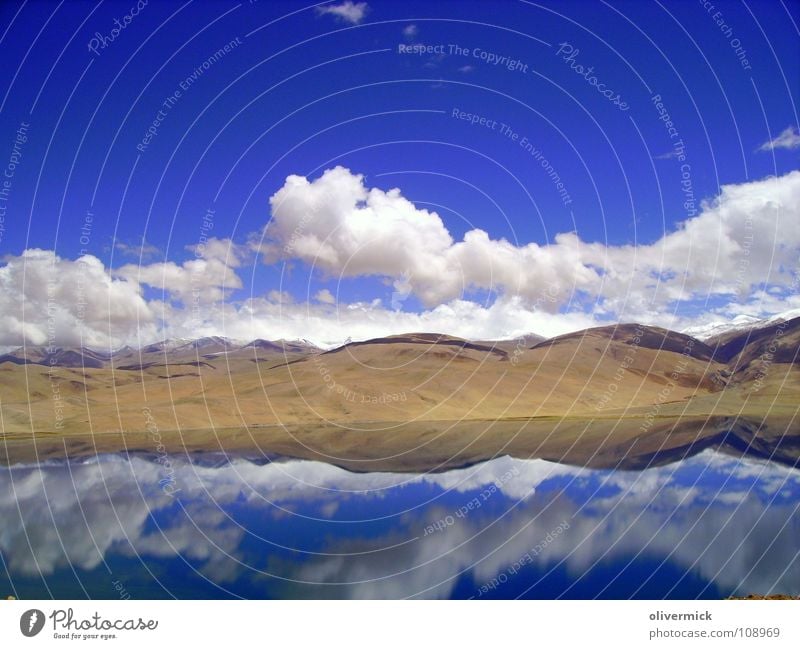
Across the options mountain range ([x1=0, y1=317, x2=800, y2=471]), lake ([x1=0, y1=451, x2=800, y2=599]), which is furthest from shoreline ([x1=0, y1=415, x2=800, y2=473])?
lake ([x1=0, y1=451, x2=800, y2=599])

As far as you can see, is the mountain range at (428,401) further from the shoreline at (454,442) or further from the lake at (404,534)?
the lake at (404,534)

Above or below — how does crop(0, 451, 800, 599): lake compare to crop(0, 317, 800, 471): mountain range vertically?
below

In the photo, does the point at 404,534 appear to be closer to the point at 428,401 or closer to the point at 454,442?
the point at 454,442

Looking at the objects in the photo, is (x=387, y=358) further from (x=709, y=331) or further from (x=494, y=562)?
(x=494, y=562)

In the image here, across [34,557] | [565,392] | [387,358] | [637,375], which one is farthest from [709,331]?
[34,557]

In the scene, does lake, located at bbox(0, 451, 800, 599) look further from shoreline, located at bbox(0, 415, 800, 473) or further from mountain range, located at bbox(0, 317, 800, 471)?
mountain range, located at bbox(0, 317, 800, 471)

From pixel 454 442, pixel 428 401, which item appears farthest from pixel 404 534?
pixel 428 401
